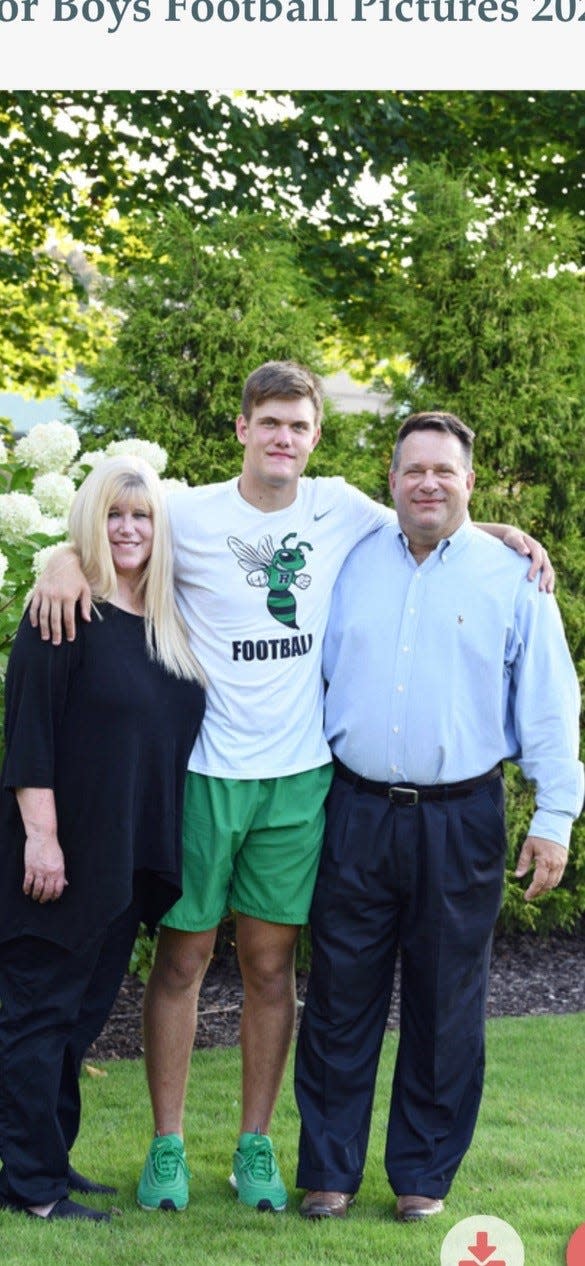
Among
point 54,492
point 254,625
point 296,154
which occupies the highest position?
point 296,154

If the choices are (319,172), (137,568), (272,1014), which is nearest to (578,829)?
(272,1014)

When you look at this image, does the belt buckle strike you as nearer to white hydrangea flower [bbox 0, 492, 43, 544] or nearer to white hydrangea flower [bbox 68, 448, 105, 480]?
white hydrangea flower [bbox 0, 492, 43, 544]

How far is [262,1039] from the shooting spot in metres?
4.00

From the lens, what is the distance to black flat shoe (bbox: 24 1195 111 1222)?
3.69 meters

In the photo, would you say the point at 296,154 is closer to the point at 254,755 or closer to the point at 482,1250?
the point at 254,755

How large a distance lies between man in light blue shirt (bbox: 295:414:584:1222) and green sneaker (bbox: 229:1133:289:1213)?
0.08 metres

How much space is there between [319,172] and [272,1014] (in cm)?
667

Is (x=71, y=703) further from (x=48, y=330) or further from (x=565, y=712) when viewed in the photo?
(x=48, y=330)

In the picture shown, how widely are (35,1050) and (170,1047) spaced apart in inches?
17.4

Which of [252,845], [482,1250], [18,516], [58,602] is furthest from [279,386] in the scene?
[482,1250]

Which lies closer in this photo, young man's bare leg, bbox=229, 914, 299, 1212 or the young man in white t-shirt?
the young man in white t-shirt

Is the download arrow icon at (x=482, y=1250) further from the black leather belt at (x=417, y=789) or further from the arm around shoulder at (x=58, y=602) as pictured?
the arm around shoulder at (x=58, y=602)

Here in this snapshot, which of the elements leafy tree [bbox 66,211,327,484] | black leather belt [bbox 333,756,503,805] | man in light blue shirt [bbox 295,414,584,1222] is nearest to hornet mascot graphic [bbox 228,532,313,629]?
man in light blue shirt [bbox 295,414,584,1222]

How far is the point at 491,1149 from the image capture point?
4.45 metres
